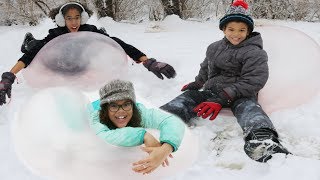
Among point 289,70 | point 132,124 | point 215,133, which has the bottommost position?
point 215,133

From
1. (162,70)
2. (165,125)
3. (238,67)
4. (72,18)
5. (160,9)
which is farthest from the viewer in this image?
(160,9)

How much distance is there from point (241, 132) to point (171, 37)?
3.42m

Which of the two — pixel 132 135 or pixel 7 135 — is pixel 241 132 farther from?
pixel 7 135

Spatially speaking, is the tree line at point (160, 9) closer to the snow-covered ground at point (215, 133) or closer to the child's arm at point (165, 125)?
the snow-covered ground at point (215, 133)

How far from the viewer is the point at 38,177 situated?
2516 mm

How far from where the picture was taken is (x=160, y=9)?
9953 millimetres

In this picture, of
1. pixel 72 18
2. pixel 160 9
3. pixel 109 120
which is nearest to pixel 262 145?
pixel 109 120

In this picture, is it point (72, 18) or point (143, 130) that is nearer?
point (143, 130)

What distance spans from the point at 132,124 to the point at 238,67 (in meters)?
1.14

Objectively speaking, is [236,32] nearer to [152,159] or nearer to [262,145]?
[262,145]

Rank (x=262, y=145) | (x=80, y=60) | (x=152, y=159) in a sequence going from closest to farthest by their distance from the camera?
(x=152, y=159), (x=262, y=145), (x=80, y=60)

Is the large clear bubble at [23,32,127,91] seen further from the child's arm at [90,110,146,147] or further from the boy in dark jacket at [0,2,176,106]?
the child's arm at [90,110,146,147]

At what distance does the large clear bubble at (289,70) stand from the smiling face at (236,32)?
0.39 meters

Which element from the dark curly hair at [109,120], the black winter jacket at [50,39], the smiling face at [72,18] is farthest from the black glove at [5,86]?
the dark curly hair at [109,120]
